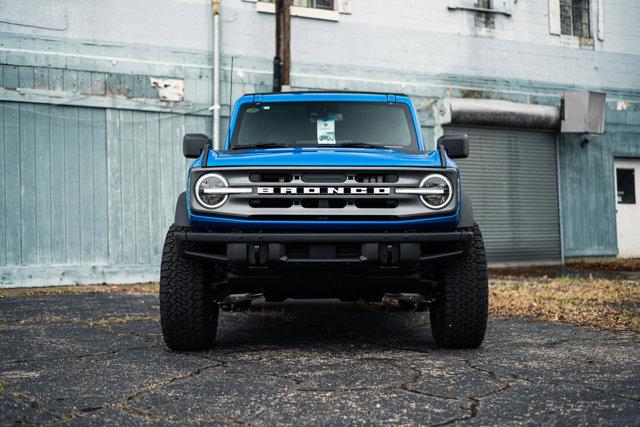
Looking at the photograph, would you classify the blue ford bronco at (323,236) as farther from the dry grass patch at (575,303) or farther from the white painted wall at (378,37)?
the white painted wall at (378,37)

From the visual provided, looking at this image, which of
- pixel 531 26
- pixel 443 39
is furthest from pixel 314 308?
pixel 531 26

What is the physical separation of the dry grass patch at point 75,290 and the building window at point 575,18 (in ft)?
32.9

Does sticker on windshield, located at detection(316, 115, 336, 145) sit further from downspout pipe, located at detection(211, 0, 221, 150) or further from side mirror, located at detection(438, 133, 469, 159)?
downspout pipe, located at detection(211, 0, 221, 150)

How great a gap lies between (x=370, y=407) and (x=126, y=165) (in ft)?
30.7

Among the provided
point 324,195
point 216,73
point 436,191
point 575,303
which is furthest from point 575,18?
point 324,195

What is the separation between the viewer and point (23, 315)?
7637mm

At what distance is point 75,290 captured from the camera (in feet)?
35.5

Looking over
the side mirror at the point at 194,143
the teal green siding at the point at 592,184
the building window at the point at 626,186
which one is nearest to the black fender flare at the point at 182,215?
the side mirror at the point at 194,143

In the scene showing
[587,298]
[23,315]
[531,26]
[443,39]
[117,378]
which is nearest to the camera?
[117,378]

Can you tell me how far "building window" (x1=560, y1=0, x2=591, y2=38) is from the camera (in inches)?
645

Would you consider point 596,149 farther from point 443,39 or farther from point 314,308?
point 314,308

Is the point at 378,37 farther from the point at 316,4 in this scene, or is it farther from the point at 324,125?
the point at 324,125

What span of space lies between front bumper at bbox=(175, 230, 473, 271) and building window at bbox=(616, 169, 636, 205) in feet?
43.3

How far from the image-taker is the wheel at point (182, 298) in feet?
16.7
